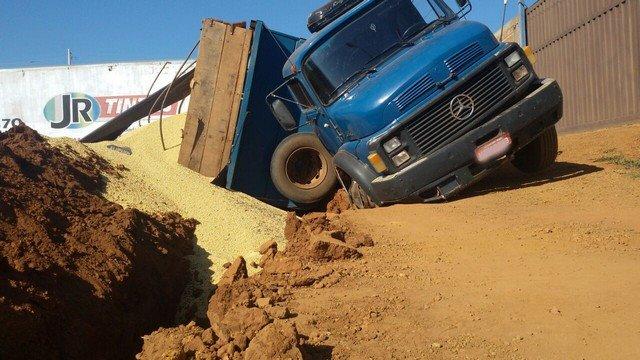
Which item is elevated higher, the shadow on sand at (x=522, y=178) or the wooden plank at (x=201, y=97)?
the wooden plank at (x=201, y=97)

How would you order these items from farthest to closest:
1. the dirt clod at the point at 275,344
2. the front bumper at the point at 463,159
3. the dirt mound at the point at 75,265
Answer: the front bumper at the point at 463,159
the dirt mound at the point at 75,265
the dirt clod at the point at 275,344

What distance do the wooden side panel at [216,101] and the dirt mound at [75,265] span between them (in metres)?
2.15

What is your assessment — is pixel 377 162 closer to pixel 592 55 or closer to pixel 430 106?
pixel 430 106

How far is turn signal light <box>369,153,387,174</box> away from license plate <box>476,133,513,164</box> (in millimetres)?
949

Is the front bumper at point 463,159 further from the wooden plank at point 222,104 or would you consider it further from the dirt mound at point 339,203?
the wooden plank at point 222,104

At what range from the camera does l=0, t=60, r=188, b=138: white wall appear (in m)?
25.4

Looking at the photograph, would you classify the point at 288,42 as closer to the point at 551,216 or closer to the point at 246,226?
the point at 246,226

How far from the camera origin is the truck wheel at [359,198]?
26.0 ft

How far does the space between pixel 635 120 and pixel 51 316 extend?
9.69 metres

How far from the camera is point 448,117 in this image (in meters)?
7.11

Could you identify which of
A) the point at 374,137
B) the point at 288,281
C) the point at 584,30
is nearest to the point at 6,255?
the point at 288,281

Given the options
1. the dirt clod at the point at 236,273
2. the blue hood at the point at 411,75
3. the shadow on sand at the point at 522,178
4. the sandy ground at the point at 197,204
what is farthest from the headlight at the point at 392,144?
the dirt clod at the point at 236,273

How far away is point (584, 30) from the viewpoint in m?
12.5

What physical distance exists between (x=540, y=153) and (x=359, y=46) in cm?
253
